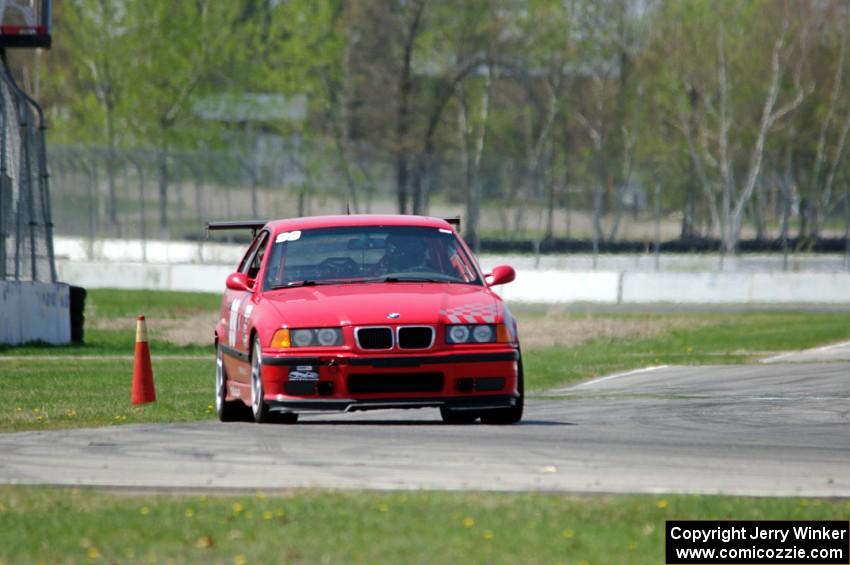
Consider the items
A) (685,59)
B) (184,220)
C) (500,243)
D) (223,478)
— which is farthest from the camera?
(685,59)

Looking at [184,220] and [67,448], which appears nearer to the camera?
[67,448]

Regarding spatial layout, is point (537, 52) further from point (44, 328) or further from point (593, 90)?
point (44, 328)

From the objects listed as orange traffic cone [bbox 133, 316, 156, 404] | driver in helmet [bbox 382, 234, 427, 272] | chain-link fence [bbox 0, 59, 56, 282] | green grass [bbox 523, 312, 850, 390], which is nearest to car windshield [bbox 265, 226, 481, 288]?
driver in helmet [bbox 382, 234, 427, 272]

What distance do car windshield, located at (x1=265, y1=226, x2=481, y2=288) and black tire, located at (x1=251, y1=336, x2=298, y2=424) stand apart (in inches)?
26.3

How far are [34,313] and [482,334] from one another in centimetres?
1419

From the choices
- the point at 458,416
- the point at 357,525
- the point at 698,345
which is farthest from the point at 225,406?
the point at 698,345

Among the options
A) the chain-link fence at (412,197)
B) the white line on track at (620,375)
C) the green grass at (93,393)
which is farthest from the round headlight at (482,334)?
the chain-link fence at (412,197)

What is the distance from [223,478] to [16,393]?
797cm

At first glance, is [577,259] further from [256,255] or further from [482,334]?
[482,334]

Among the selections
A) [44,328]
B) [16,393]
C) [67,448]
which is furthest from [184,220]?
[67,448]

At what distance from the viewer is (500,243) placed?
4044 centimetres

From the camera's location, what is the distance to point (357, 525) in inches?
301

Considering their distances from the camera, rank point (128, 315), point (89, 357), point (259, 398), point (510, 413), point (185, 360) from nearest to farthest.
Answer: point (259, 398), point (510, 413), point (185, 360), point (89, 357), point (128, 315)

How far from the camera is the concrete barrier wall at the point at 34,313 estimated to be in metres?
24.0
